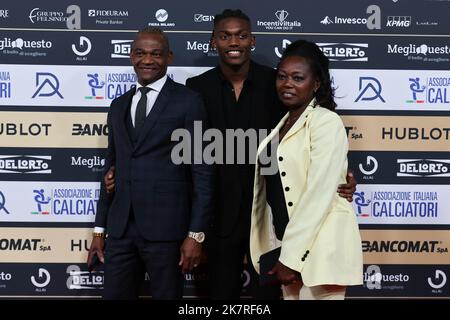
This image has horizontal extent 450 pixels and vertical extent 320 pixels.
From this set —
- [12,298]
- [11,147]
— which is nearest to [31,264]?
[12,298]

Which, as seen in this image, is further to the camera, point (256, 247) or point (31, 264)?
point (31, 264)

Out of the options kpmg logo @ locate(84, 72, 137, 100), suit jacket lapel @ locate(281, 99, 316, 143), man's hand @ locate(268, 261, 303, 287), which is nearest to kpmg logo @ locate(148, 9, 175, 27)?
kpmg logo @ locate(84, 72, 137, 100)

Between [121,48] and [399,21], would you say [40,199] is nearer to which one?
[121,48]

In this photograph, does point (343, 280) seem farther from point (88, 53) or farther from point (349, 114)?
point (88, 53)

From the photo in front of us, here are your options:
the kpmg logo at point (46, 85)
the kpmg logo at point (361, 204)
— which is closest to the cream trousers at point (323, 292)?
the kpmg logo at point (361, 204)

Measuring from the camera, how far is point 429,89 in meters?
4.30

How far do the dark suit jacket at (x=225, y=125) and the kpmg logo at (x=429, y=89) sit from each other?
1.16 meters

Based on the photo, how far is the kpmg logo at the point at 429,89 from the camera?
4.29m

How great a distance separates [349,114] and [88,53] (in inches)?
67.8

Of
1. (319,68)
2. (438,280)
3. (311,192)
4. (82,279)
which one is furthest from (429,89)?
(82,279)

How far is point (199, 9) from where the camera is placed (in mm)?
4246

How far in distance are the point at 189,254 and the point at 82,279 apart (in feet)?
4.38

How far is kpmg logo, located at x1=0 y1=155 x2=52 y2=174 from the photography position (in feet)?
14.0
